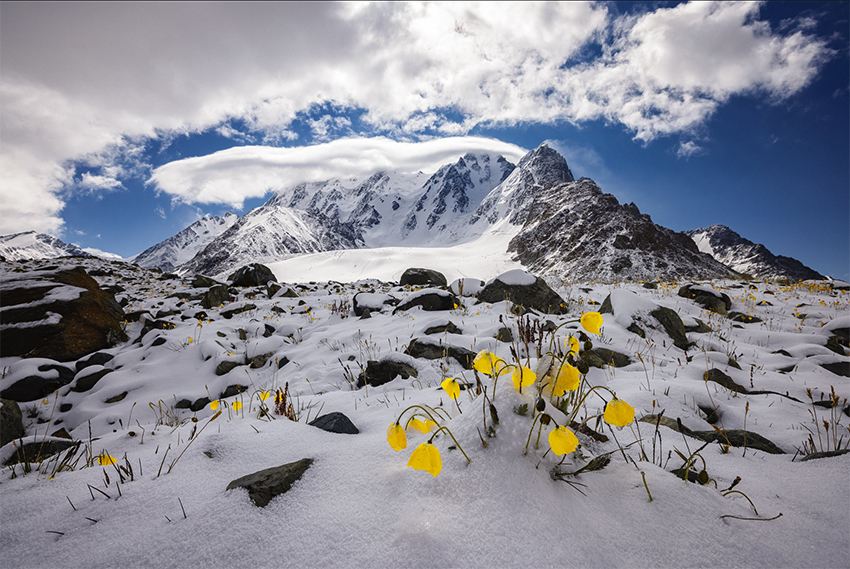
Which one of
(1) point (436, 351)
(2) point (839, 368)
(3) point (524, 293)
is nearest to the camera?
(2) point (839, 368)

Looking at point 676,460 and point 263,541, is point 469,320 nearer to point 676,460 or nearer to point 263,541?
point 676,460

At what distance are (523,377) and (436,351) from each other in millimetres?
2556

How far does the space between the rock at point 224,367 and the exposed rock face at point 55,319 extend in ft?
7.78

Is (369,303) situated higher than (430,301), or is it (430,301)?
(430,301)

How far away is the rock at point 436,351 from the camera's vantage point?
3.69m

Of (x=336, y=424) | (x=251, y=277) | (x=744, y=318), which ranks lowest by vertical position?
(x=336, y=424)

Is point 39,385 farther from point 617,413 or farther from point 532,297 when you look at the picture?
point 532,297

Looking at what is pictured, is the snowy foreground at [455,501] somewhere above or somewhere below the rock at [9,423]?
above

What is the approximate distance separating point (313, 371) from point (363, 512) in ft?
9.57

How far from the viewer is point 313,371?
149 inches

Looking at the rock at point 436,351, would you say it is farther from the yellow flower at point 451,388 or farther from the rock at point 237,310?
the rock at point 237,310

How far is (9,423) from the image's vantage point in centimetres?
253

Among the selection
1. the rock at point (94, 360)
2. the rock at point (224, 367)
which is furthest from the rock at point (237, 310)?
the rock at point (224, 367)

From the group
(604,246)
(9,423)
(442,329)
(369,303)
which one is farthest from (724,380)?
(604,246)
